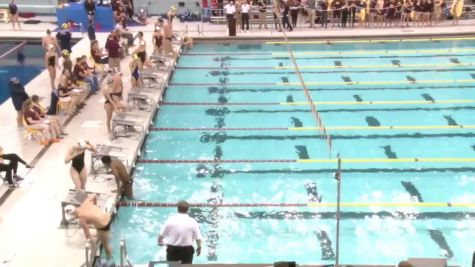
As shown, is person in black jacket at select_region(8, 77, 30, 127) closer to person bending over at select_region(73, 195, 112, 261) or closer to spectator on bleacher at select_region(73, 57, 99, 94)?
spectator on bleacher at select_region(73, 57, 99, 94)

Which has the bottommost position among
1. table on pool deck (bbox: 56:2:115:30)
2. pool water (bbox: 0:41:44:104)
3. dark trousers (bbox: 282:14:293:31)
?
pool water (bbox: 0:41:44:104)

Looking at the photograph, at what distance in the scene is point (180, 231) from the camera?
688cm

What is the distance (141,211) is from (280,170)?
8.41ft

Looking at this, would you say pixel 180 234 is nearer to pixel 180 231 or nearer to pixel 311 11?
pixel 180 231

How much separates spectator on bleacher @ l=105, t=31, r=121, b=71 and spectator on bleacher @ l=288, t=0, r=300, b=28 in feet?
23.3

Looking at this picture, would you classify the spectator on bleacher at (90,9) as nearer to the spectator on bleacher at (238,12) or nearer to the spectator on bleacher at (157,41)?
the spectator on bleacher at (157,41)

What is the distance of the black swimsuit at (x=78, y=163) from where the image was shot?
948 cm

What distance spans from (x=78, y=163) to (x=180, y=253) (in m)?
3.10

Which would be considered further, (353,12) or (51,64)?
(353,12)

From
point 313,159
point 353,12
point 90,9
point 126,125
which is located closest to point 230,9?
point 353,12

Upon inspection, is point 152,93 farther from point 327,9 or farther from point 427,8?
point 427,8

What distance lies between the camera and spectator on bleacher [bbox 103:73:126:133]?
12180 millimetres

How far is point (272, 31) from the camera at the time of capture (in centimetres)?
2103

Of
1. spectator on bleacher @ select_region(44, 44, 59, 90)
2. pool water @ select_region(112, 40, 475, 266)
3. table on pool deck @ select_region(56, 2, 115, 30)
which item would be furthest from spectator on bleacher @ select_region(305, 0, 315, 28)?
spectator on bleacher @ select_region(44, 44, 59, 90)
